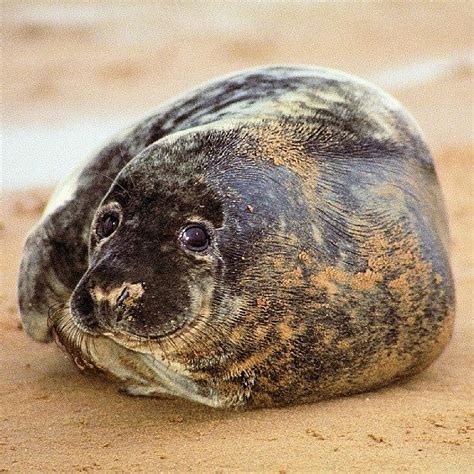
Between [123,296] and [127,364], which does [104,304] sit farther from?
[127,364]

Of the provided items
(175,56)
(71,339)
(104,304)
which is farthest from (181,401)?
(175,56)

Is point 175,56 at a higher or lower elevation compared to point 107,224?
higher

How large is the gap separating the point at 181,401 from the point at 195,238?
0.79 m

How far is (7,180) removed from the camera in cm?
935

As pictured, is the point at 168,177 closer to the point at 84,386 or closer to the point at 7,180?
the point at 84,386

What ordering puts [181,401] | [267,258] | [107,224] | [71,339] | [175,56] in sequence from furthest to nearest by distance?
[175,56], [71,339], [181,401], [107,224], [267,258]

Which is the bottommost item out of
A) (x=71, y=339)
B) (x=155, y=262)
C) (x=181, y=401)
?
(x=181, y=401)

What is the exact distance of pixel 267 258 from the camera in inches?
152

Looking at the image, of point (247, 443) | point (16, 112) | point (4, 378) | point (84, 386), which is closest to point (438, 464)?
point (247, 443)

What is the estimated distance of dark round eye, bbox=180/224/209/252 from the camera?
3.79m

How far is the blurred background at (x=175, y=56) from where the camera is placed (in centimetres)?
1111

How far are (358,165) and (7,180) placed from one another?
5539mm

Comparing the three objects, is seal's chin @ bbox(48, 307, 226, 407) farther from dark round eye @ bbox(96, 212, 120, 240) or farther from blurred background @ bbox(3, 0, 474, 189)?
blurred background @ bbox(3, 0, 474, 189)

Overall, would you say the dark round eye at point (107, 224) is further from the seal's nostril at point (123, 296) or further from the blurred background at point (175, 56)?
the blurred background at point (175, 56)
